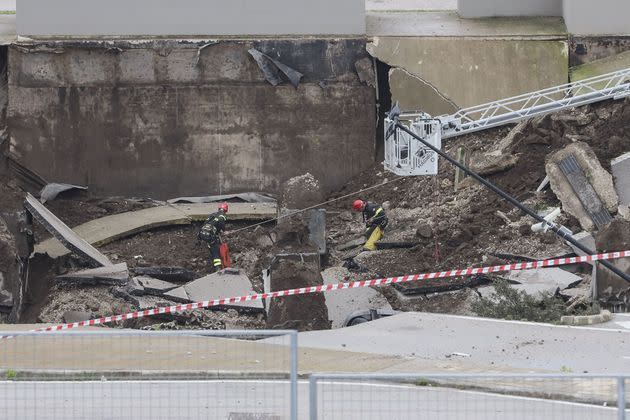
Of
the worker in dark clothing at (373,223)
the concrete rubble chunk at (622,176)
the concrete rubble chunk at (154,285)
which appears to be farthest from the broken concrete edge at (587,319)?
the worker in dark clothing at (373,223)

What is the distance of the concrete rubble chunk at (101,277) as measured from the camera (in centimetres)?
2298

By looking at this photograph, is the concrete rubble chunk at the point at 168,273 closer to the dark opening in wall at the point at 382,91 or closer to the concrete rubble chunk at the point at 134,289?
the concrete rubble chunk at the point at 134,289

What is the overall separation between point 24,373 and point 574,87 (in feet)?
49.1

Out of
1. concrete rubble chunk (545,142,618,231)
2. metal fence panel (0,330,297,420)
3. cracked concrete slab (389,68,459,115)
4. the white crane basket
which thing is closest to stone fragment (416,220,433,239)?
the white crane basket

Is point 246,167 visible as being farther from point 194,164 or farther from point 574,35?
point 574,35

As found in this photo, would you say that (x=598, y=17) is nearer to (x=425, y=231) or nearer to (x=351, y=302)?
(x=425, y=231)

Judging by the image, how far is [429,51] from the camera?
29.0 meters

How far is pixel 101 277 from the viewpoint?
22984mm

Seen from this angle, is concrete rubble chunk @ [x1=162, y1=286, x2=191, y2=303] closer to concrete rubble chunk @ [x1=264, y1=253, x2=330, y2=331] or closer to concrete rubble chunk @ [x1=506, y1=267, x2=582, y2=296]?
concrete rubble chunk @ [x1=264, y1=253, x2=330, y2=331]

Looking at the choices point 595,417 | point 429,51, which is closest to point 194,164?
point 429,51

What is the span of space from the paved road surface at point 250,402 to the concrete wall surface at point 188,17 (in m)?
16.4

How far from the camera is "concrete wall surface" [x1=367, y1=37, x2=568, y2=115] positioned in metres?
29.0

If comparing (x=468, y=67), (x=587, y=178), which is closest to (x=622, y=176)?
(x=587, y=178)

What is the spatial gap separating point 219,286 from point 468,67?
867cm
